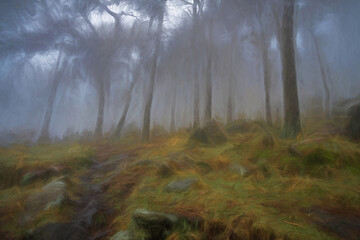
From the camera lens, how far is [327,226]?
1.09 metres

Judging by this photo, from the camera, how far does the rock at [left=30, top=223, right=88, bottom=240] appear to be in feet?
4.76

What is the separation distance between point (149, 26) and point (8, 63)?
14.5 ft

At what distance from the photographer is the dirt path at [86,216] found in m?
1.46

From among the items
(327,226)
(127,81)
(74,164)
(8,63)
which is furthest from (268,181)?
(8,63)

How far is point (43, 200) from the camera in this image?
1826mm

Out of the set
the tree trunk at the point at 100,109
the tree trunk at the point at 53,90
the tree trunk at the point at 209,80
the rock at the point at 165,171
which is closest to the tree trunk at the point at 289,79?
the tree trunk at the point at 209,80

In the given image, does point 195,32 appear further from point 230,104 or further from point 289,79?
point 289,79

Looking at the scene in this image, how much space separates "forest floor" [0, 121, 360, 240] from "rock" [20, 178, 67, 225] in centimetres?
1

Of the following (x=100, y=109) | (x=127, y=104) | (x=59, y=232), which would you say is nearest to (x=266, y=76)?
(x=127, y=104)

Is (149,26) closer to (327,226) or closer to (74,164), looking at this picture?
(74,164)

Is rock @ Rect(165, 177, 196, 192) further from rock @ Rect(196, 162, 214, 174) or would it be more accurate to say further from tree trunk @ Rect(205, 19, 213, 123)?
tree trunk @ Rect(205, 19, 213, 123)

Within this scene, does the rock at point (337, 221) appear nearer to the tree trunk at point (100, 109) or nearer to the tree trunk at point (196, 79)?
the tree trunk at point (196, 79)

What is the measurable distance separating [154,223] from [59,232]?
90 centimetres

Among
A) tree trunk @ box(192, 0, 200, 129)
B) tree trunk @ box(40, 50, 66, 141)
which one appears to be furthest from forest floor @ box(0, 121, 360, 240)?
tree trunk @ box(40, 50, 66, 141)
